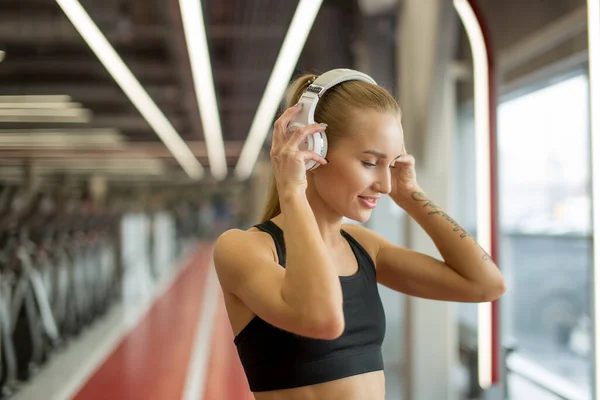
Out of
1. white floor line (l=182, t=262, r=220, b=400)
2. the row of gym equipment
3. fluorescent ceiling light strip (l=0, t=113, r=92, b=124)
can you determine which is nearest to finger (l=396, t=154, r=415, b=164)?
white floor line (l=182, t=262, r=220, b=400)

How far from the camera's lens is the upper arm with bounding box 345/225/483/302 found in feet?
4.43

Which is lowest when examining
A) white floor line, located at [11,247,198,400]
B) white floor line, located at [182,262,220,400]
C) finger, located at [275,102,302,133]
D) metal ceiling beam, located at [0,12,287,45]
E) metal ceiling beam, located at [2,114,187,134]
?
white floor line, located at [11,247,198,400]

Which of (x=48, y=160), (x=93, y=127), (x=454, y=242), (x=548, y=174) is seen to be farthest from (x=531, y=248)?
(x=48, y=160)

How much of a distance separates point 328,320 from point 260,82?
17.2 feet

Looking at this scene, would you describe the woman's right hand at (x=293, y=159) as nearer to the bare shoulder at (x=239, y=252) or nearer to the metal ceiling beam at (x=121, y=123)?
the bare shoulder at (x=239, y=252)

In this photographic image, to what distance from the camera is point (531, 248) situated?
595cm

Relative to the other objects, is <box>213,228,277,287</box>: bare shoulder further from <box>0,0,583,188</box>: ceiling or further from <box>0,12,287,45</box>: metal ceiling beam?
<box>0,12,287,45</box>: metal ceiling beam

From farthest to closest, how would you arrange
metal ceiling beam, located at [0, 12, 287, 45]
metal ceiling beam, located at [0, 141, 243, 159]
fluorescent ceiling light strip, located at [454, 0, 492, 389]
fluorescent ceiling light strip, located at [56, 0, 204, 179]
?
metal ceiling beam, located at [0, 141, 243, 159] → metal ceiling beam, located at [0, 12, 287, 45] → fluorescent ceiling light strip, located at [56, 0, 204, 179] → fluorescent ceiling light strip, located at [454, 0, 492, 389]

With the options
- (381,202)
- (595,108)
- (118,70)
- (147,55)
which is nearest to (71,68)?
(147,55)

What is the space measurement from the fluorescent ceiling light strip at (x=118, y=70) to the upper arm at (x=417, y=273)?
2144 millimetres

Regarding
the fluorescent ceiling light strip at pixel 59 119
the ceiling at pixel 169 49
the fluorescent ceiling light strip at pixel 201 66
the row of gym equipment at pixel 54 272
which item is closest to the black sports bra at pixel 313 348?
the ceiling at pixel 169 49

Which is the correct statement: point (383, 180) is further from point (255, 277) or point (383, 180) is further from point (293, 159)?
point (255, 277)

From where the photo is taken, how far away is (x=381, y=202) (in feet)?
18.4

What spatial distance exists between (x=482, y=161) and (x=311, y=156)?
1.26m
